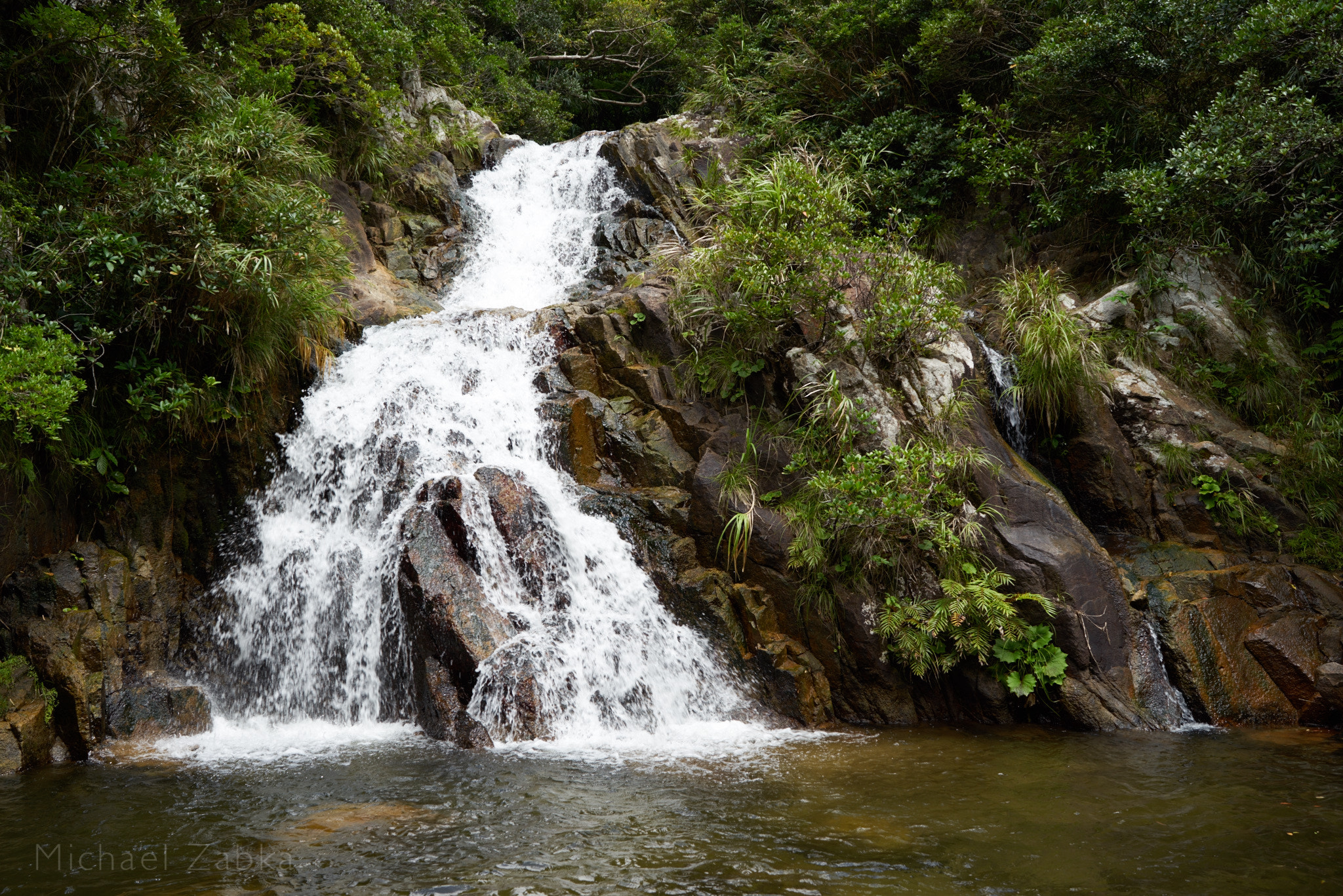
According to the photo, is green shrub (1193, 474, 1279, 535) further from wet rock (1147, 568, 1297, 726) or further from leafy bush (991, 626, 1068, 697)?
leafy bush (991, 626, 1068, 697)

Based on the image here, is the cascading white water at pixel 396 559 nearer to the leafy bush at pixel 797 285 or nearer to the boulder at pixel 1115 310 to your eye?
the leafy bush at pixel 797 285

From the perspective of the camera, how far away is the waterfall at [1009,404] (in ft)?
30.0

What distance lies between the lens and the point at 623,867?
3842 mm

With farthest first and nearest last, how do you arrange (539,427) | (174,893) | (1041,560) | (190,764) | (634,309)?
(634,309) < (539,427) < (1041,560) < (190,764) < (174,893)

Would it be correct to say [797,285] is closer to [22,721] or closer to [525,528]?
[525,528]

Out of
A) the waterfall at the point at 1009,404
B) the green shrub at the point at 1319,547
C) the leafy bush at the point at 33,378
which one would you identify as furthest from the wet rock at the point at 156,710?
the green shrub at the point at 1319,547

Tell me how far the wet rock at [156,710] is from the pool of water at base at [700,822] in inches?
21.1

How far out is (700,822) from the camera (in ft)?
14.6

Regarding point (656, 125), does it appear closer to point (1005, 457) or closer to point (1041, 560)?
point (1005, 457)

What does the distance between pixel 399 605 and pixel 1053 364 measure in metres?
7.74

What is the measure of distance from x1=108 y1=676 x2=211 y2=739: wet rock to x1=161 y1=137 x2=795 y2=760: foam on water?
0.82ft

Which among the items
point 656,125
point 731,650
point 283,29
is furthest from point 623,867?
point 656,125

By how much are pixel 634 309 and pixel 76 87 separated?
6262mm

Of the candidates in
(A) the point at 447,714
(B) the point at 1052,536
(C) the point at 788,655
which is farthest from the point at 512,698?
(B) the point at 1052,536
